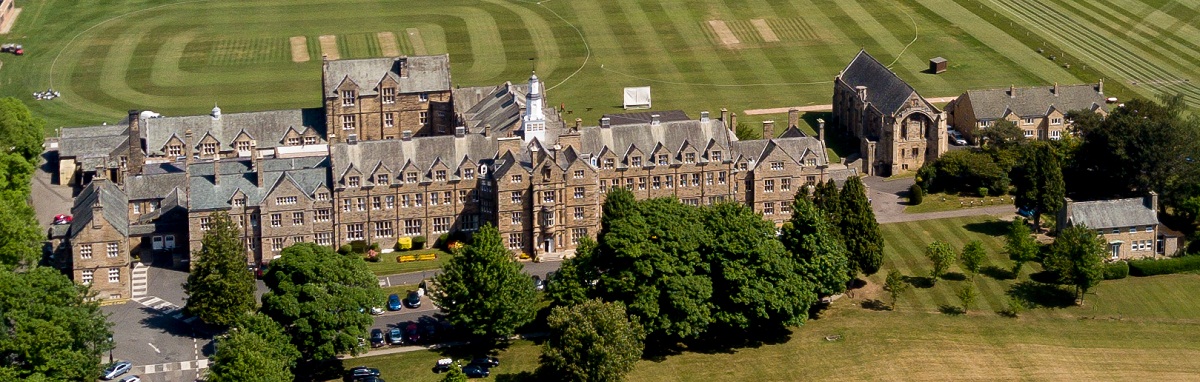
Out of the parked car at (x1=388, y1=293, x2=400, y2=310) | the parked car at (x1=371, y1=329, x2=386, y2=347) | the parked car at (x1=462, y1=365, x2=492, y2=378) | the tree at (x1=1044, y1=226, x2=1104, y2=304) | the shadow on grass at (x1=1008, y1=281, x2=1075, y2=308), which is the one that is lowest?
the parked car at (x1=462, y1=365, x2=492, y2=378)

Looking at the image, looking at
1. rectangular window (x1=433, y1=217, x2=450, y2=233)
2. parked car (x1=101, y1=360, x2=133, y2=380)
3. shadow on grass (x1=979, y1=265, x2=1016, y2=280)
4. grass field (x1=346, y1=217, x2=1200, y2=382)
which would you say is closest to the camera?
parked car (x1=101, y1=360, x2=133, y2=380)

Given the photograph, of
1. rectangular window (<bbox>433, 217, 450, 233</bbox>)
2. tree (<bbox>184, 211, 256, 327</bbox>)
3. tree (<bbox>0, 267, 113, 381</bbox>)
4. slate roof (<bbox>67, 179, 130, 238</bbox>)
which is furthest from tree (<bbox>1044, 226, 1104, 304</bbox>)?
slate roof (<bbox>67, 179, 130, 238</bbox>)

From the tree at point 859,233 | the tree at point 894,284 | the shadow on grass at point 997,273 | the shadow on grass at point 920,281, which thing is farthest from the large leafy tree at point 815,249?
the shadow on grass at point 997,273

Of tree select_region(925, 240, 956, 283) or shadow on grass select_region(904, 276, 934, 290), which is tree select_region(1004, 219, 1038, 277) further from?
shadow on grass select_region(904, 276, 934, 290)

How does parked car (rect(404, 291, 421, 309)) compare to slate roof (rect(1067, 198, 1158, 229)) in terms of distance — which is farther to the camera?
slate roof (rect(1067, 198, 1158, 229))

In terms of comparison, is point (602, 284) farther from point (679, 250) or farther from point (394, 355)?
point (394, 355)

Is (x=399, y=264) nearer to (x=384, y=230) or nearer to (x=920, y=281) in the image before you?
(x=384, y=230)
